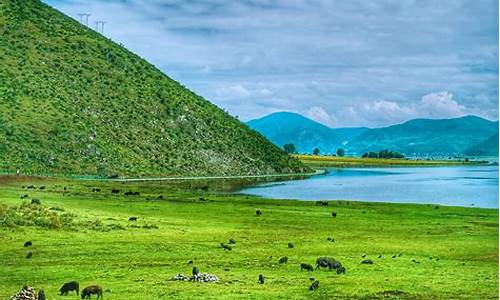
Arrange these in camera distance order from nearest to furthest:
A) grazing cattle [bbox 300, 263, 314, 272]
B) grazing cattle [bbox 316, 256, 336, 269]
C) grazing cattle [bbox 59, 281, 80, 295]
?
1. grazing cattle [bbox 59, 281, 80, 295]
2. grazing cattle [bbox 300, 263, 314, 272]
3. grazing cattle [bbox 316, 256, 336, 269]

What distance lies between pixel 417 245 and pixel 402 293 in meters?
21.7

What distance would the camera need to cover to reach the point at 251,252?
49.2m

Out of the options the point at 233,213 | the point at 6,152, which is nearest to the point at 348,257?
the point at 233,213

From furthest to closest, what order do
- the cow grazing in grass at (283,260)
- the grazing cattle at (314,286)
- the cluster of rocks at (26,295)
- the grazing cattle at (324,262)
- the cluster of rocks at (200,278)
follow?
the cow grazing in grass at (283,260)
the grazing cattle at (324,262)
the cluster of rocks at (200,278)
the grazing cattle at (314,286)
the cluster of rocks at (26,295)

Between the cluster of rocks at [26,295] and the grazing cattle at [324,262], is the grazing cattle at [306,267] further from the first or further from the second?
the cluster of rocks at [26,295]

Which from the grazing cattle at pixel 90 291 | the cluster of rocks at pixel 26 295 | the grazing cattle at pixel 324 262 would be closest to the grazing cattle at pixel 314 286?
the grazing cattle at pixel 324 262

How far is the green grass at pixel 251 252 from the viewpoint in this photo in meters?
35.7

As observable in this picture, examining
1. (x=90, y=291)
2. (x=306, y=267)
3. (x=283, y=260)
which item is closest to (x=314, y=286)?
(x=306, y=267)

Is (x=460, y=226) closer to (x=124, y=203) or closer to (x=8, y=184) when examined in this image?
(x=124, y=203)

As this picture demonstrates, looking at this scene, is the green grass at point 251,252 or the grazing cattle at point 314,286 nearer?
the grazing cattle at point 314,286

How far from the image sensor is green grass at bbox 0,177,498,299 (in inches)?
1404

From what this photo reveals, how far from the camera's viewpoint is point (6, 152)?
156125 millimetres

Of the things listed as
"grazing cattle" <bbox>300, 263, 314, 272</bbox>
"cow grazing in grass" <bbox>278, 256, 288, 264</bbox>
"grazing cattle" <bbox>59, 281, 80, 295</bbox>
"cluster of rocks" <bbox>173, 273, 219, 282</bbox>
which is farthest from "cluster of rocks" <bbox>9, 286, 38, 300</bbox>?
"cow grazing in grass" <bbox>278, 256, 288, 264</bbox>

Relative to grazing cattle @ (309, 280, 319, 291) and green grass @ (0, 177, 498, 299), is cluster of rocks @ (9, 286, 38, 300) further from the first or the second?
grazing cattle @ (309, 280, 319, 291)
